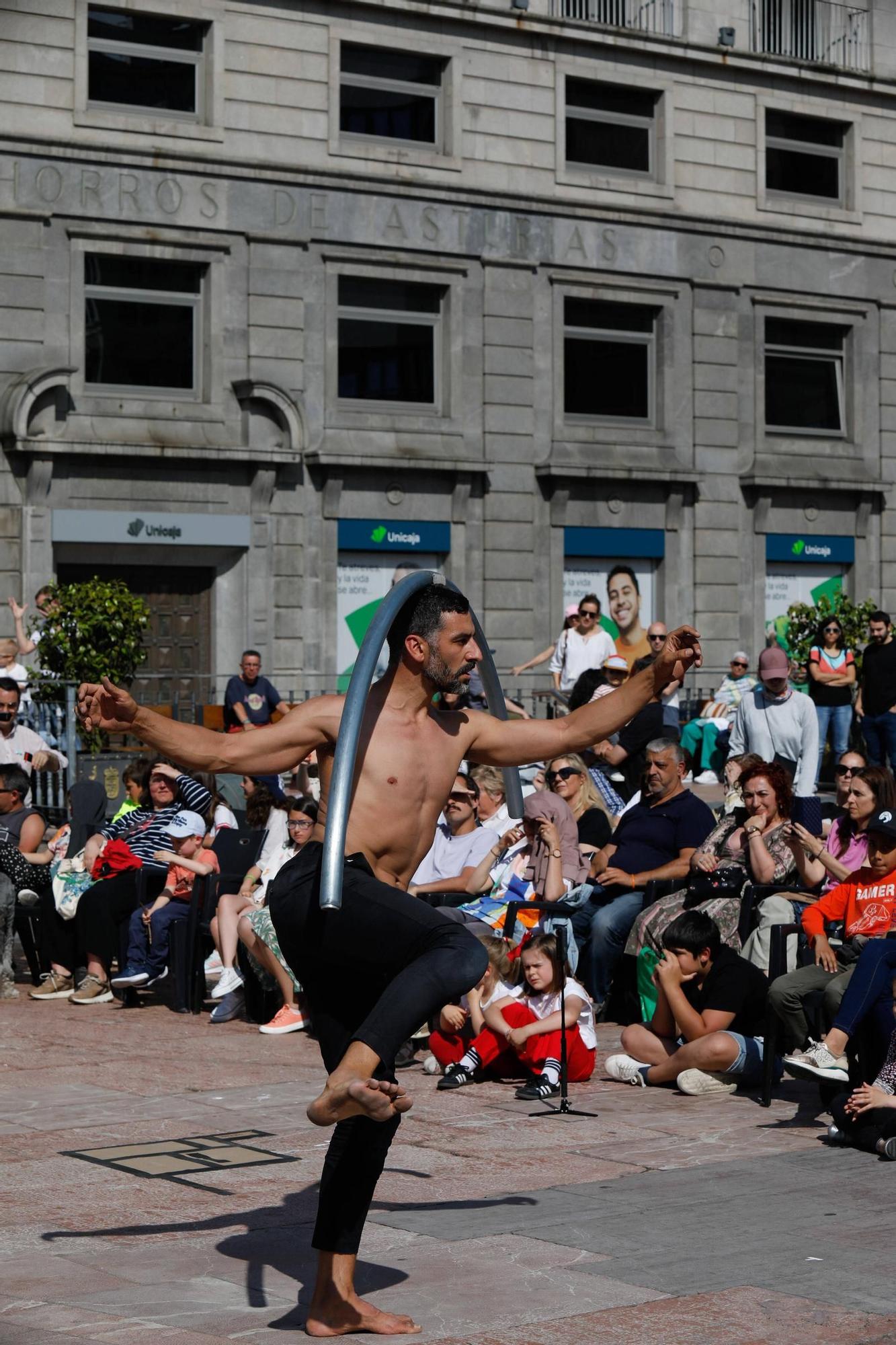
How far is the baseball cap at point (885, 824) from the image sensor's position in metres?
9.34

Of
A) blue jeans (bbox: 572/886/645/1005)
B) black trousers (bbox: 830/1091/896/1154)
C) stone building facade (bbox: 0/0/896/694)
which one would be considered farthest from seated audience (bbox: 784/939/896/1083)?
stone building facade (bbox: 0/0/896/694)

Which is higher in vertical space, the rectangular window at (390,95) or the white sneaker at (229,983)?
the rectangular window at (390,95)

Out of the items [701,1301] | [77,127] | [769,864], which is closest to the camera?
[701,1301]

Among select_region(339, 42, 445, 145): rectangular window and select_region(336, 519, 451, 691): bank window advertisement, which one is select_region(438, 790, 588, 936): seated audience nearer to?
select_region(336, 519, 451, 691): bank window advertisement

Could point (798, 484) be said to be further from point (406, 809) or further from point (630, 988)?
point (406, 809)

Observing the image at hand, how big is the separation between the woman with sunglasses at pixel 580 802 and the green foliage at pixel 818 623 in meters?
13.6

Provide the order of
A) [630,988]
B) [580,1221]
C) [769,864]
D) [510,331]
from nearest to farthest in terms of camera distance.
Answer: [580,1221], [769,864], [630,988], [510,331]

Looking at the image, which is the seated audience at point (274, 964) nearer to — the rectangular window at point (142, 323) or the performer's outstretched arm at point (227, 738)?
the performer's outstretched arm at point (227, 738)

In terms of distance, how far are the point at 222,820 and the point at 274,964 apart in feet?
7.40

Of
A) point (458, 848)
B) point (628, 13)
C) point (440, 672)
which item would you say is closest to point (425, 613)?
point (440, 672)

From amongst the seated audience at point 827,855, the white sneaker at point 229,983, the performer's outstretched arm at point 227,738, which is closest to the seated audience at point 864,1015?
the seated audience at point 827,855

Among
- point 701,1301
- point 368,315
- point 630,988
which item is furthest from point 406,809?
point 368,315

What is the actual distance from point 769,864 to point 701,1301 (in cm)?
470

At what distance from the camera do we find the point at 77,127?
25.4m
